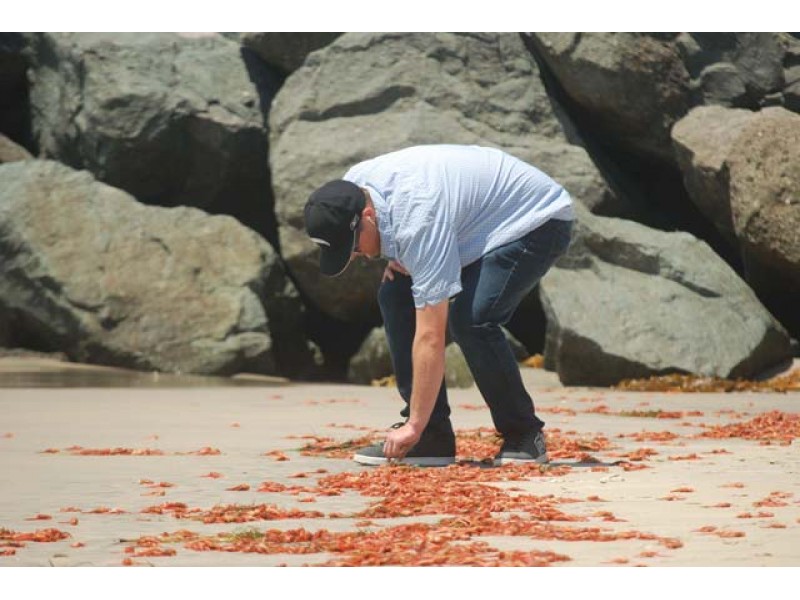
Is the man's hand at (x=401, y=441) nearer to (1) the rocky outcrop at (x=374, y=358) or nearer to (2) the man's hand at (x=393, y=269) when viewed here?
(2) the man's hand at (x=393, y=269)

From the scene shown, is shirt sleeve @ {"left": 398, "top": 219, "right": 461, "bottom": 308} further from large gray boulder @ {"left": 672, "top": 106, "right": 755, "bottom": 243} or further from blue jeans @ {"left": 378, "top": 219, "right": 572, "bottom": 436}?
large gray boulder @ {"left": 672, "top": 106, "right": 755, "bottom": 243}

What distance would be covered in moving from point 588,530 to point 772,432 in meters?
4.03

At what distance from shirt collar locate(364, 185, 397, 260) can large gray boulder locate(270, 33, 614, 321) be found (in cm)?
831

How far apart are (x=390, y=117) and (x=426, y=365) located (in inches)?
364

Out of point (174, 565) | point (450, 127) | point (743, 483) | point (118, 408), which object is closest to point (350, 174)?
point (743, 483)

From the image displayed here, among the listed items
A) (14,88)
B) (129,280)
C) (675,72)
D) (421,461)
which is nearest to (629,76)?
(675,72)

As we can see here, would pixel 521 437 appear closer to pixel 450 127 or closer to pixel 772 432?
pixel 772 432

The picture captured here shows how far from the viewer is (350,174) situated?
7270 millimetres

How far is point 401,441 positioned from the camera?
7156 mm

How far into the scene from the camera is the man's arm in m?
6.76

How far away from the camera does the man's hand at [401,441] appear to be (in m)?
7.12

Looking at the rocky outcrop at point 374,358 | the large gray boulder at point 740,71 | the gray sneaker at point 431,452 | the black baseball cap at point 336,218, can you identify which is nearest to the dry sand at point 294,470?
the gray sneaker at point 431,452

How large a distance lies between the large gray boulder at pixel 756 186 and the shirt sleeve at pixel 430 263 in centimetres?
764

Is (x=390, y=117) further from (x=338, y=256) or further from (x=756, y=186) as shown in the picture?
(x=338, y=256)
